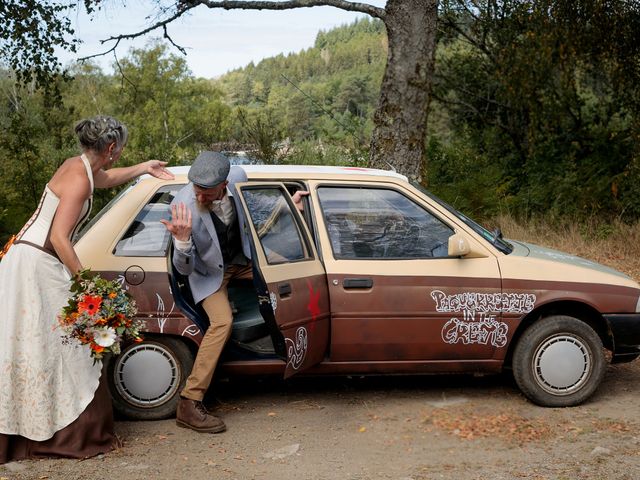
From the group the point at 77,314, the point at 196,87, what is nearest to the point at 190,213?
the point at 77,314

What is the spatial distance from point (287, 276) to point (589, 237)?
893 cm

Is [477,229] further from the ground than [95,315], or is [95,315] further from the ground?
[477,229]

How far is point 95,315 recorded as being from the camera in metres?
4.82

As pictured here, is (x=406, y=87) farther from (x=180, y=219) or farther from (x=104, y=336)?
(x=104, y=336)

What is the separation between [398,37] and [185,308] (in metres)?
6.90

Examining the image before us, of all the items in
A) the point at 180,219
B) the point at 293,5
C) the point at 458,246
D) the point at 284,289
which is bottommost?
the point at 284,289

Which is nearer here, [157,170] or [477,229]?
[157,170]

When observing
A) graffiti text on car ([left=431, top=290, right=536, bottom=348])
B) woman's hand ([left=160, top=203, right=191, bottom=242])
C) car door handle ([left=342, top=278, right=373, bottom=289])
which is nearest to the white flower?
woman's hand ([left=160, top=203, right=191, bottom=242])

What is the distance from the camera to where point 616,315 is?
5973 mm

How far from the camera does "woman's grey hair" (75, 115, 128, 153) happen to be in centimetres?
500

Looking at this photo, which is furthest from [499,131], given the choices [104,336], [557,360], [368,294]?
[104,336]

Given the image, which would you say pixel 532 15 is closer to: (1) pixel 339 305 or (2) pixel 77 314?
(1) pixel 339 305

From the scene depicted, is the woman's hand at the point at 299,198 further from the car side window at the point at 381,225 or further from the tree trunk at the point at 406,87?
the tree trunk at the point at 406,87

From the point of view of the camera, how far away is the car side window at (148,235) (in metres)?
5.60
